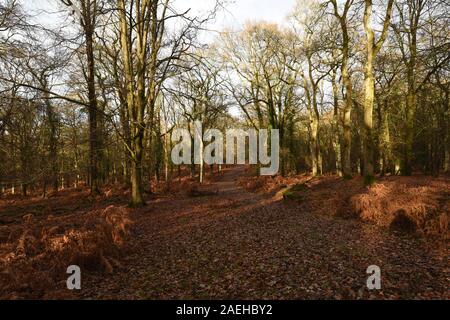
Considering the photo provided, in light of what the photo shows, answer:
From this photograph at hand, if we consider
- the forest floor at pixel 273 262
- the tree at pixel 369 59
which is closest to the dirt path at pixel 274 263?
the forest floor at pixel 273 262

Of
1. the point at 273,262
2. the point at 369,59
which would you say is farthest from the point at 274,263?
the point at 369,59

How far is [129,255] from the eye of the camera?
6426 millimetres

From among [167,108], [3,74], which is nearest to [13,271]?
[3,74]

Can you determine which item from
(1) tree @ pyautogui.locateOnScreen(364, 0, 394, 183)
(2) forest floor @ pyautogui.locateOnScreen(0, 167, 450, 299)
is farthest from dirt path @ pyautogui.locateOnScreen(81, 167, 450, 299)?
(1) tree @ pyautogui.locateOnScreen(364, 0, 394, 183)

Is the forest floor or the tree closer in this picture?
the forest floor

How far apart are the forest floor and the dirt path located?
0.05 feet

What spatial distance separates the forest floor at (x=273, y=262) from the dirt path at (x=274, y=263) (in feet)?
0.05

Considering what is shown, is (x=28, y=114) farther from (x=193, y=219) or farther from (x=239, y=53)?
(x=239, y=53)

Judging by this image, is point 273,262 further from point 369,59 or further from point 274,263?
point 369,59

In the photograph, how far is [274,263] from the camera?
5461 mm

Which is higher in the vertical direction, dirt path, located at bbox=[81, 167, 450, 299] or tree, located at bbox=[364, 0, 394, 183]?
tree, located at bbox=[364, 0, 394, 183]

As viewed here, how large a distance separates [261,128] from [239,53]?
759cm

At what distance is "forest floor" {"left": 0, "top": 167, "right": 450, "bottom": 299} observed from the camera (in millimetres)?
4336

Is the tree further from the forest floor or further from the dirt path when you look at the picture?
the dirt path
